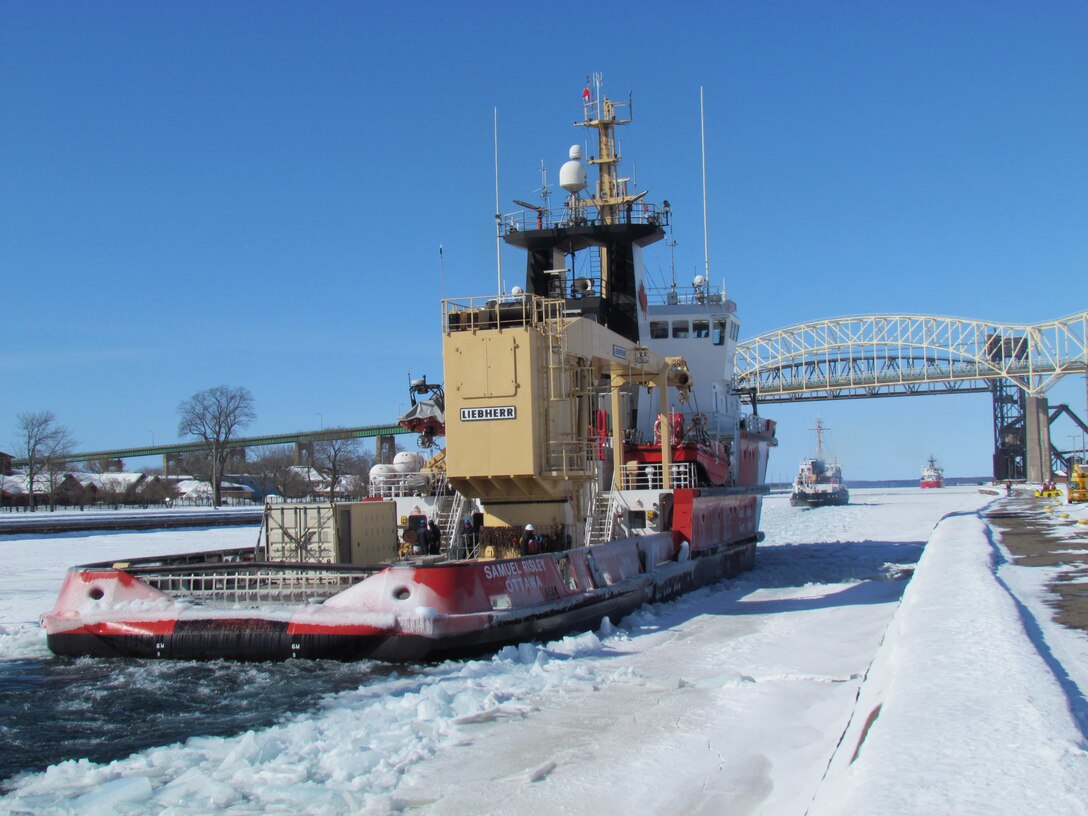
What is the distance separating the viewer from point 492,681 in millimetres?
11258

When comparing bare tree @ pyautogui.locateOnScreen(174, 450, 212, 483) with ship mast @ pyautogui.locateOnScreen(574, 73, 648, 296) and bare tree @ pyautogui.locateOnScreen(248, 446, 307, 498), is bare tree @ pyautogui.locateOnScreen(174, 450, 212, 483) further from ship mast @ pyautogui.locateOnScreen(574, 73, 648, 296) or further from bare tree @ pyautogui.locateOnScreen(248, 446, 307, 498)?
ship mast @ pyautogui.locateOnScreen(574, 73, 648, 296)

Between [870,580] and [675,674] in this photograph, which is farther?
[870,580]

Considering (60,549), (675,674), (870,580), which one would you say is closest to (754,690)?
(675,674)

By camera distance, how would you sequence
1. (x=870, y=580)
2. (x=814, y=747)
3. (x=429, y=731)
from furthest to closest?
(x=870, y=580) → (x=429, y=731) → (x=814, y=747)

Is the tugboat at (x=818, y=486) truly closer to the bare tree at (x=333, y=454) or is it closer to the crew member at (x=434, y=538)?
the bare tree at (x=333, y=454)

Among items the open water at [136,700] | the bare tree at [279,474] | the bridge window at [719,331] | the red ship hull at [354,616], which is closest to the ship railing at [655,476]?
the red ship hull at [354,616]

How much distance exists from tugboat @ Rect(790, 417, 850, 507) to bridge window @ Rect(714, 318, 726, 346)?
207ft

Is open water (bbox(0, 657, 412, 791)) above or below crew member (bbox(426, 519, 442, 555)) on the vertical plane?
below

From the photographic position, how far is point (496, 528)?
16.9 m

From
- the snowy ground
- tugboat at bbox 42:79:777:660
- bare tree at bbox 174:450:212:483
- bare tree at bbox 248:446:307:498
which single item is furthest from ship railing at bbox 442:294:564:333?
bare tree at bbox 174:450:212:483

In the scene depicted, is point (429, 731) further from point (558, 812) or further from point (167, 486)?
point (167, 486)

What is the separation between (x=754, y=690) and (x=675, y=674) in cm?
128

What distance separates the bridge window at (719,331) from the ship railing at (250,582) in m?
16.3

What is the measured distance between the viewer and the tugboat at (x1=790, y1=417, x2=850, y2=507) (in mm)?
88125
